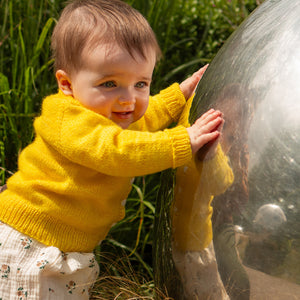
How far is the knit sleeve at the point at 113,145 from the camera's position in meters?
1.77

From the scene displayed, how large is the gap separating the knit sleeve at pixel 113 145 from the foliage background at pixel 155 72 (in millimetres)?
781

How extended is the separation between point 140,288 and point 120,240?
65 cm

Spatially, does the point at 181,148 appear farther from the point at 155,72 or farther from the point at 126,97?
the point at 155,72

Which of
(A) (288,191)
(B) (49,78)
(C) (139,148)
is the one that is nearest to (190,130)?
(C) (139,148)

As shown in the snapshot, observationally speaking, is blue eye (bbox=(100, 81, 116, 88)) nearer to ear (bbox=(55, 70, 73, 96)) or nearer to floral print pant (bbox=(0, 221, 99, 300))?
ear (bbox=(55, 70, 73, 96))

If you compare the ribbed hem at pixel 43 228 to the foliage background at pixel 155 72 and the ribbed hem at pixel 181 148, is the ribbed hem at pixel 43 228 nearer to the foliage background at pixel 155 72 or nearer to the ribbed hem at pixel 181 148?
the foliage background at pixel 155 72

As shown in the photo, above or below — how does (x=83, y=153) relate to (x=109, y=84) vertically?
below

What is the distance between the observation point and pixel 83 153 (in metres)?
1.83

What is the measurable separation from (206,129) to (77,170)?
551 millimetres

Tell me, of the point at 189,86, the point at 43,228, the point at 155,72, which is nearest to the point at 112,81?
the point at 189,86

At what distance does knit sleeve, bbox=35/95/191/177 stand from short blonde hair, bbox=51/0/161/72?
0.22m

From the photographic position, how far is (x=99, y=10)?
1.92 metres

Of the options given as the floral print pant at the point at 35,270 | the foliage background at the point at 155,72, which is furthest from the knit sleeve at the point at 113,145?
the foliage background at the point at 155,72

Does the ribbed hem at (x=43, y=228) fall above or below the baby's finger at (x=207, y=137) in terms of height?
below
